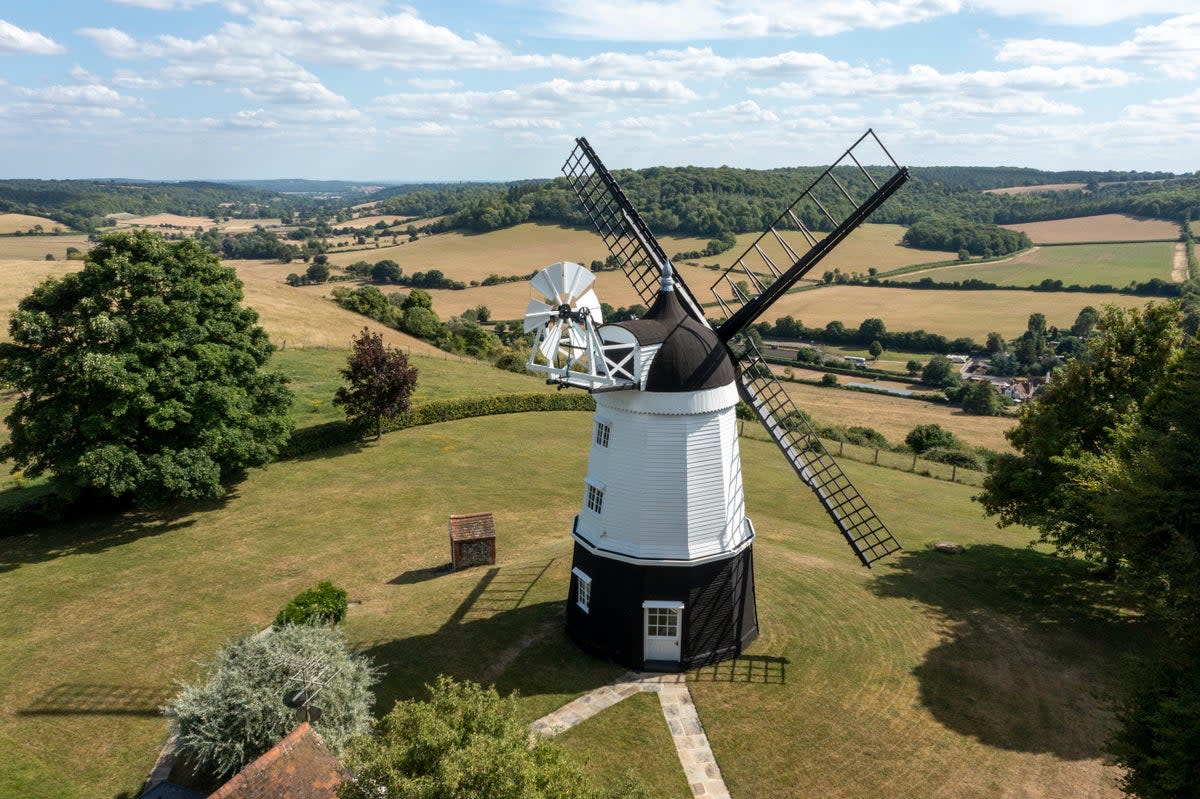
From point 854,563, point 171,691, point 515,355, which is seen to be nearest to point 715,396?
point 854,563

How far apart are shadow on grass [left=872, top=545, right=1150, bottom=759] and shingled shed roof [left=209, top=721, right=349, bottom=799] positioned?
50.0 ft

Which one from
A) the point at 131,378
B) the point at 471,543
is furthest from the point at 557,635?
the point at 131,378

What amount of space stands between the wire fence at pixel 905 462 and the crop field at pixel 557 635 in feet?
26.8

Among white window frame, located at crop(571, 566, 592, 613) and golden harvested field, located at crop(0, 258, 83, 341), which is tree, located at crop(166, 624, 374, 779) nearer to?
white window frame, located at crop(571, 566, 592, 613)

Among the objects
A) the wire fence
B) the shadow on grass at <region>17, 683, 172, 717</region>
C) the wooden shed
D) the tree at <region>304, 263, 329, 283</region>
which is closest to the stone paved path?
the wooden shed

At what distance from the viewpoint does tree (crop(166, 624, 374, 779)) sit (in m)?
14.9

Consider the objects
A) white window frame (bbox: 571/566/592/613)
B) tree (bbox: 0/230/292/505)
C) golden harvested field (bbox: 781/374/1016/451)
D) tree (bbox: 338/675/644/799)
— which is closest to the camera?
tree (bbox: 338/675/644/799)

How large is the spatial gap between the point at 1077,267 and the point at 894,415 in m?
82.5

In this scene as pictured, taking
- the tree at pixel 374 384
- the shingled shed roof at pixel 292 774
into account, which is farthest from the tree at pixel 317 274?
the shingled shed roof at pixel 292 774

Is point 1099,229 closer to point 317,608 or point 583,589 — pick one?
point 583,589

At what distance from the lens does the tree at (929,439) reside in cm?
5112

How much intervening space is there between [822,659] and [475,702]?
13.1 meters

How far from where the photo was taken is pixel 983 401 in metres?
62.7

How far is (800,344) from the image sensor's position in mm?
90812
